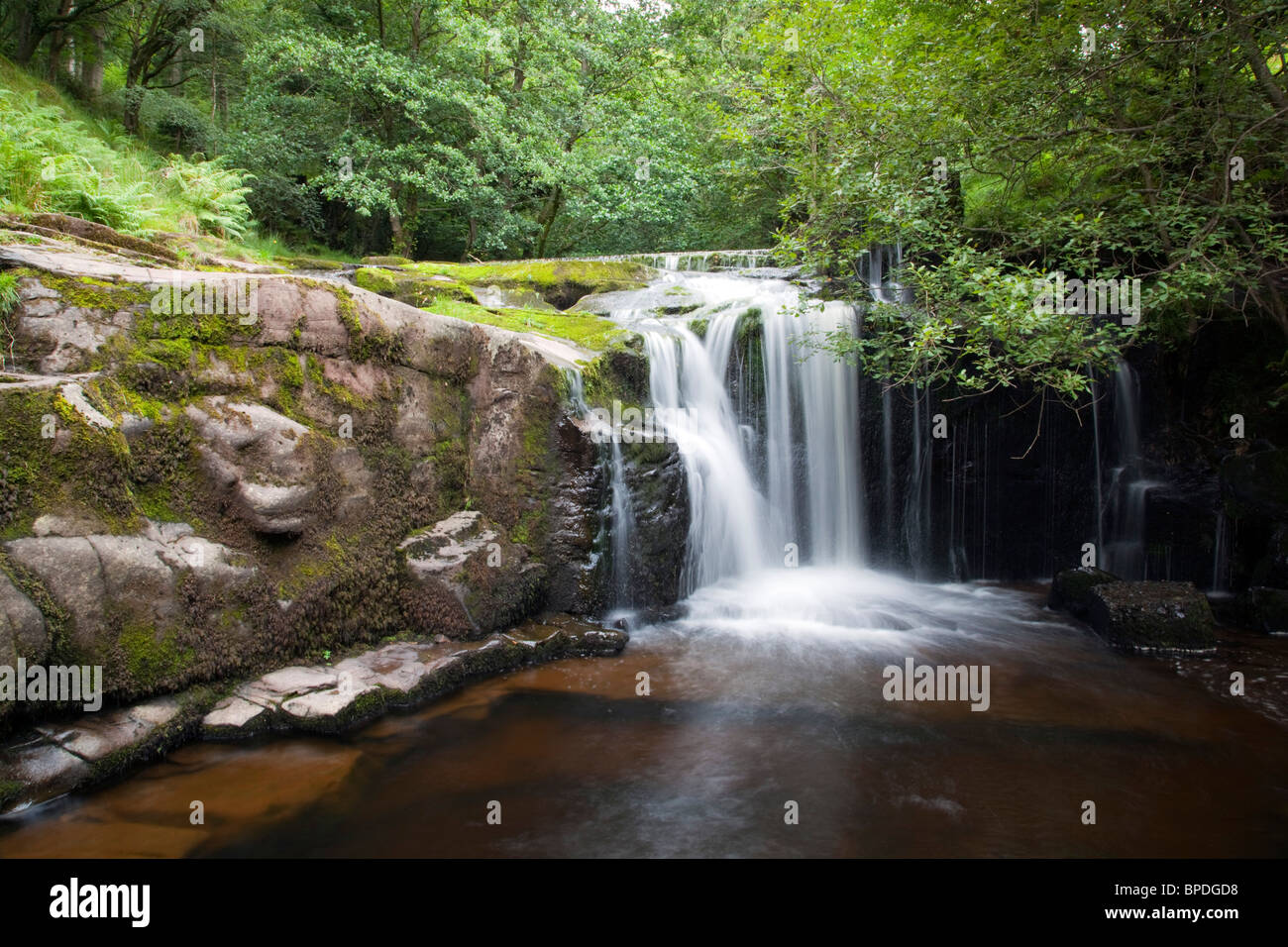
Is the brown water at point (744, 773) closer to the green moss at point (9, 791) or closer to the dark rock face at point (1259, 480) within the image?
the green moss at point (9, 791)

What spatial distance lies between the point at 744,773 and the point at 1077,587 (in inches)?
241

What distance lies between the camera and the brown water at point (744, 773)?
14.1 feet

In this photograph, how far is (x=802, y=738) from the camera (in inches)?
222

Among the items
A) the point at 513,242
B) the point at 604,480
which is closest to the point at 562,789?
the point at 604,480

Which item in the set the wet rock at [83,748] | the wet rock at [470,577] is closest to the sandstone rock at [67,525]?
the wet rock at [83,748]

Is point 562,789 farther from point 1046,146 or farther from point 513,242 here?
point 513,242

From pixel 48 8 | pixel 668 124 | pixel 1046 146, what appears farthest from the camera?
pixel 668 124

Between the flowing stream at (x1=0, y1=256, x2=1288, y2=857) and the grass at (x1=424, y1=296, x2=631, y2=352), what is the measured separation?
1423mm

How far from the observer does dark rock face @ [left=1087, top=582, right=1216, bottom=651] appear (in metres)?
7.61

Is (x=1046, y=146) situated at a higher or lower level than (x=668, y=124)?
lower

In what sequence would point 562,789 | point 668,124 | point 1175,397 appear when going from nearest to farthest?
point 562,789 < point 1175,397 < point 668,124

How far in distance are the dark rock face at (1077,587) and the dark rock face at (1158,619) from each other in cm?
60

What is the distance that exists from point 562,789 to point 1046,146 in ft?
25.9
